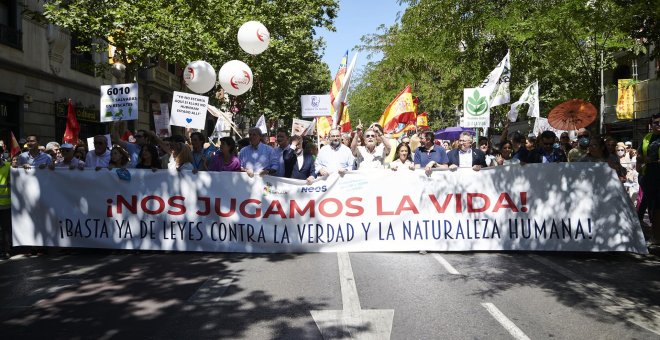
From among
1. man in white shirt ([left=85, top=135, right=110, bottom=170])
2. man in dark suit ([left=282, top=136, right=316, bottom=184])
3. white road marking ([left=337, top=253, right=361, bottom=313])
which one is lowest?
white road marking ([left=337, top=253, right=361, bottom=313])

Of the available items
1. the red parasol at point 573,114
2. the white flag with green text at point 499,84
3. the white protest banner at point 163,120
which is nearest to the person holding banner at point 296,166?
the white protest banner at point 163,120

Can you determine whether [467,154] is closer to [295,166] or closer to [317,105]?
[295,166]

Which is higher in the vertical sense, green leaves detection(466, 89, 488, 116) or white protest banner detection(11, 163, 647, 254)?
green leaves detection(466, 89, 488, 116)

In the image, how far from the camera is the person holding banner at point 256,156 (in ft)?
30.0

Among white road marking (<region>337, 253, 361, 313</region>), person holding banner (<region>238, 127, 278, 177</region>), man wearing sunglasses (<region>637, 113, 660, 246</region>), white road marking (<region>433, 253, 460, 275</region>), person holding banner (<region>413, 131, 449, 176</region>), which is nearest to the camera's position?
white road marking (<region>337, 253, 361, 313</region>)

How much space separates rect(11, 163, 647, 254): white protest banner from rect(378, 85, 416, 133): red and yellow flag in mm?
8332

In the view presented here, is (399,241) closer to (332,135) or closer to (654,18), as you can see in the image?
(332,135)

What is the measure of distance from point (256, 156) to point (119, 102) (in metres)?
3.81

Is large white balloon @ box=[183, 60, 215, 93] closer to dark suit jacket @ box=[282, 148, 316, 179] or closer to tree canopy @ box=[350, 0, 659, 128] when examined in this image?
dark suit jacket @ box=[282, 148, 316, 179]

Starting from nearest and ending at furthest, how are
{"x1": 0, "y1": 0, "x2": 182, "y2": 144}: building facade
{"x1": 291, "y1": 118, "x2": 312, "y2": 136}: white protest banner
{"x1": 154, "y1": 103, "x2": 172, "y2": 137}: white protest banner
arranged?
1. {"x1": 154, "y1": 103, "x2": 172, "y2": 137}: white protest banner
2. {"x1": 0, "y1": 0, "x2": 182, "y2": 144}: building facade
3. {"x1": 291, "y1": 118, "x2": 312, "y2": 136}: white protest banner

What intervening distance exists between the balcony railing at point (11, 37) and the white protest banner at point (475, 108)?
1337cm

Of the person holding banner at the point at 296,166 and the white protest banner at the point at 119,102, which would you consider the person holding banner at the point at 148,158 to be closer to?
the person holding banner at the point at 296,166

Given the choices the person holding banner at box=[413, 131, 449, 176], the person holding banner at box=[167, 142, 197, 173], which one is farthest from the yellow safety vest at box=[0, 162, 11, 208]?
the person holding banner at box=[413, 131, 449, 176]

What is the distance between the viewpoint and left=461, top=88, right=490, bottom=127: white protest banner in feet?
51.4
